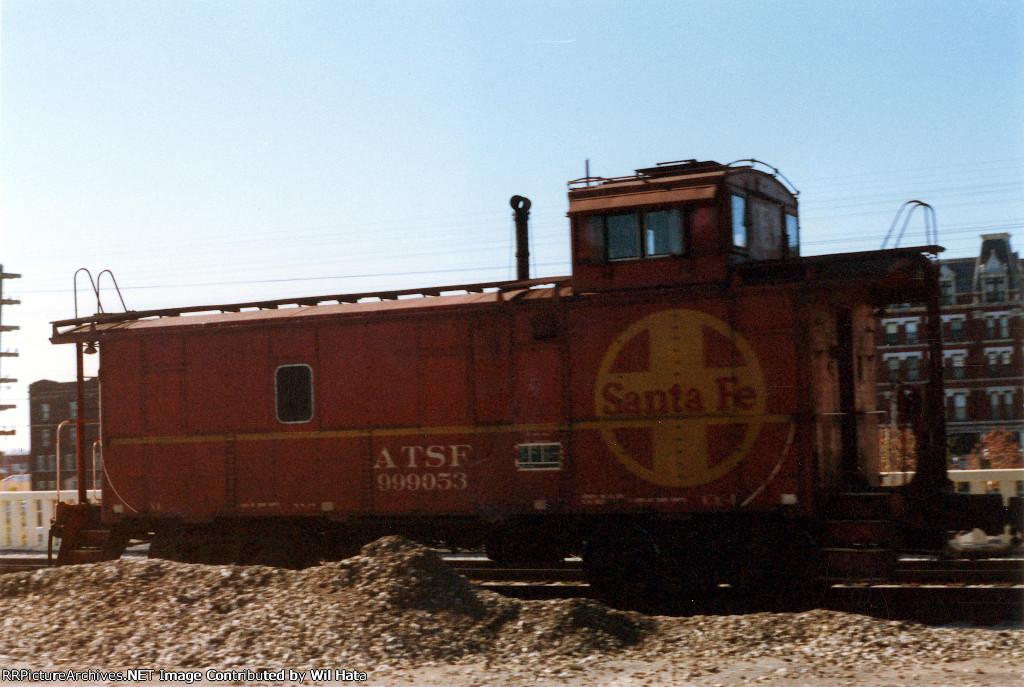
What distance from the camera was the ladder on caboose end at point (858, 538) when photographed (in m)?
11.9

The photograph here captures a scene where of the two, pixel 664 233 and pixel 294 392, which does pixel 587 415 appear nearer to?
pixel 664 233

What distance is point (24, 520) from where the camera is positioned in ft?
69.5

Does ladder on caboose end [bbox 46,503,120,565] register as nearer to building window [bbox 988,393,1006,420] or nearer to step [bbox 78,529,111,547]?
step [bbox 78,529,111,547]

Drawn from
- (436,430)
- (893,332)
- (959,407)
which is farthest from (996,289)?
(436,430)

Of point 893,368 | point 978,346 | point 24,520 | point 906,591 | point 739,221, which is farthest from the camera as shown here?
point 978,346

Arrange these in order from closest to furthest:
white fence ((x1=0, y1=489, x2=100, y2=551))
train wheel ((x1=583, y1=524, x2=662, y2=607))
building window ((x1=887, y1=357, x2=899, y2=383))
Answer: train wheel ((x1=583, y1=524, x2=662, y2=607))
white fence ((x1=0, y1=489, x2=100, y2=551))
building window ((x1=887, y1=357, x2=899, y2=383))

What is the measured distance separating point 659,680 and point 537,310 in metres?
5.98

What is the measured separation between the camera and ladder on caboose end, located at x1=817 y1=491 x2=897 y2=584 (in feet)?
39.1

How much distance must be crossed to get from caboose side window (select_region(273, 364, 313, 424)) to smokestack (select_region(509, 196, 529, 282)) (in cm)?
348

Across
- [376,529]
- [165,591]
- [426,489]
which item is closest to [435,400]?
[426,489]

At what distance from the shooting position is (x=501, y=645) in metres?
9.98

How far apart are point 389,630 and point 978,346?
7779 centimetres

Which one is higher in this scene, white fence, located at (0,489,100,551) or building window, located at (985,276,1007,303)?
building window, located at (985,276,1007,303)

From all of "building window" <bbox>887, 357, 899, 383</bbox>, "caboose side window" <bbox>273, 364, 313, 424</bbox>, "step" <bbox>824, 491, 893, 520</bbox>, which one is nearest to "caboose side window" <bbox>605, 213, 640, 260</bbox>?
"step" <bbox>824, 491, 893, 520</bbox>
